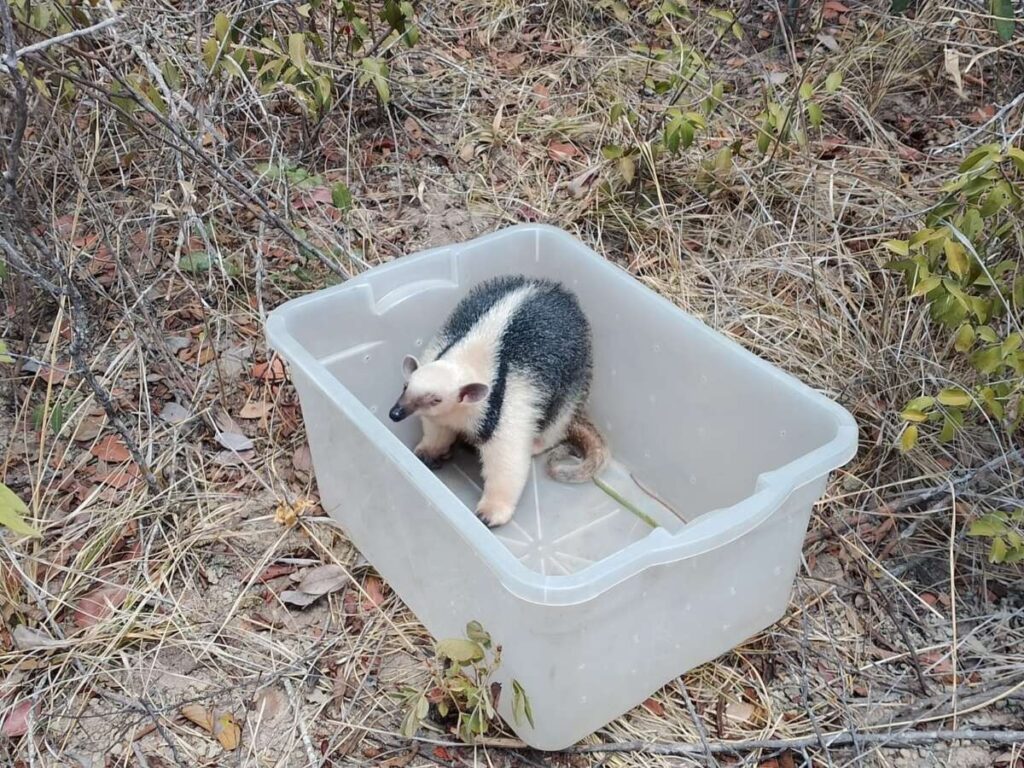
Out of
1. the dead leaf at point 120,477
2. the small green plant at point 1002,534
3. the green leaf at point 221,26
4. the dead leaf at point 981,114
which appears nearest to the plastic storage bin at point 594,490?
the small green plant at point 1002,534

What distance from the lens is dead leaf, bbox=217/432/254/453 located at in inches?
101

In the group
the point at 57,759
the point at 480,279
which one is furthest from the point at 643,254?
the point at 57,759

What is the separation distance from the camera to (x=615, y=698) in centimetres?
198

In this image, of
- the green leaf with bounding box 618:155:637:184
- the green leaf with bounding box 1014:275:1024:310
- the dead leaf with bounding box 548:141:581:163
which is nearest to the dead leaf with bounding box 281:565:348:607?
the green leaf with bounding box 618:155:637:184

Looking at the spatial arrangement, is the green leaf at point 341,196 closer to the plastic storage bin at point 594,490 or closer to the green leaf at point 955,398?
the plastic storage bin at point 594,490

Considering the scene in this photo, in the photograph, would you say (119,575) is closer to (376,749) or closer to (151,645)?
(151,645)

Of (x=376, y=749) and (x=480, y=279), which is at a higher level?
(x=480, y=279)

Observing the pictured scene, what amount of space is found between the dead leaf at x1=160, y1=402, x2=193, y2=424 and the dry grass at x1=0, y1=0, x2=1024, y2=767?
0.02 meters

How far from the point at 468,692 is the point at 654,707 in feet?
1.47

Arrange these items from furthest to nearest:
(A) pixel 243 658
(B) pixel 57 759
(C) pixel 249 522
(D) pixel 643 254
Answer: (D) pixel 643 254 < (C) pixel 249 522 < (A) pixel 243 658 < (B) pixel 57 759

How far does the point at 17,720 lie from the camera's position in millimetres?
2002

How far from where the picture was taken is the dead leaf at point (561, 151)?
3.46 meters

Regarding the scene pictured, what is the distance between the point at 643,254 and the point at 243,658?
1676 mm

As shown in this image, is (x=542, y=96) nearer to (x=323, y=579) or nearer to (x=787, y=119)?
(x=787, y=119)
